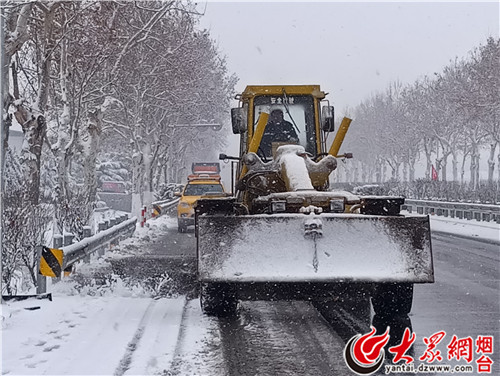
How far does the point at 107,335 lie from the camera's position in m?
6.74

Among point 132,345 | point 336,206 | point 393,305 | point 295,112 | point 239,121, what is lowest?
point 132,345

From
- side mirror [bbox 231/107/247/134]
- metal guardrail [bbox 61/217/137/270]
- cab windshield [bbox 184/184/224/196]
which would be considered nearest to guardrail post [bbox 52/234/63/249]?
metal guardrail [bbox 61/217/137/270]

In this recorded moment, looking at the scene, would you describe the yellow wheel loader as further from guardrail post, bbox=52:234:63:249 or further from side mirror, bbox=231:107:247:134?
guardrail post, bbox=52:234:63:249

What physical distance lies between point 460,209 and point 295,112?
18668 millimetres

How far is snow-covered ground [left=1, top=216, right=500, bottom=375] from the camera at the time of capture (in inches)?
223

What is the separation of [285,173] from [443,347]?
285 centimetres

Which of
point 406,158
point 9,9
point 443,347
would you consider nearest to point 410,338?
point 443,347

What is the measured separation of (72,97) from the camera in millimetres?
17094

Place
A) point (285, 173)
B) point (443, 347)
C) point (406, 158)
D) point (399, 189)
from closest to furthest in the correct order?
point (443, 347)
point (285, 173)
point (399, 189)
point (406, 158)

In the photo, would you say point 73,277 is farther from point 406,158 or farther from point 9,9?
point 406,158

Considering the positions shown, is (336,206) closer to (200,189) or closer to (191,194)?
(191,194)

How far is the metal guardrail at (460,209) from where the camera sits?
78.1 ft

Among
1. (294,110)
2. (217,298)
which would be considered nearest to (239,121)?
(294,110)

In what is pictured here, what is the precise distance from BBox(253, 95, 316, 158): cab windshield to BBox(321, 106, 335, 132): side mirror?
0.20 metres
